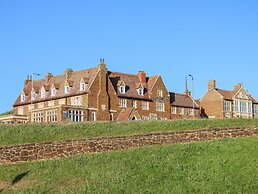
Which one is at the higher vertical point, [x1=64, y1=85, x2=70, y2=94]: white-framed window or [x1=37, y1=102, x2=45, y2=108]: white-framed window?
[x1=64, y1=85, x2=70, y2=94]: white-framed window

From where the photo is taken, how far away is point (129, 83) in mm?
88625

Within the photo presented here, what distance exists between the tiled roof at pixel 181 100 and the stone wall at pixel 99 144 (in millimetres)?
45992

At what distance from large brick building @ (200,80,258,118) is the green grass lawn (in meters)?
Answer: 55.6

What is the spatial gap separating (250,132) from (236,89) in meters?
57.1

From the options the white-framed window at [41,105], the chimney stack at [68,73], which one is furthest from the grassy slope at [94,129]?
the white-framed window at [41,105]

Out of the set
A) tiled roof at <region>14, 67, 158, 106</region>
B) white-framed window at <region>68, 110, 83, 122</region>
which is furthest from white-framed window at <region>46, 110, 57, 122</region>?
tiled roof at <region>14, 67, 158, 106</region>

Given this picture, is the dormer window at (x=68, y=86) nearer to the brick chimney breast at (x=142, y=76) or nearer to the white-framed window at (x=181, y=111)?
the brick chimney breast at (x=142, y=76)

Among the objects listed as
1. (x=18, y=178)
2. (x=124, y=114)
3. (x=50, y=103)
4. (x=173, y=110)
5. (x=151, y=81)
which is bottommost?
(x=18, y=178)

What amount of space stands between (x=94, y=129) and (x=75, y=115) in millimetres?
25204

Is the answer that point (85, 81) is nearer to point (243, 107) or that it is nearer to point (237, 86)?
point (237, 86)

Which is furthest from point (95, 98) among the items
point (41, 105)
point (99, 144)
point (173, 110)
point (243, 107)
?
point (243, 107)

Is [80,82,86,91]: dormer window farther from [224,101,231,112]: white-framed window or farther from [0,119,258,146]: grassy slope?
[224,101,231,112]: white-framed window

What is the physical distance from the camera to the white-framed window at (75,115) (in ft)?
248

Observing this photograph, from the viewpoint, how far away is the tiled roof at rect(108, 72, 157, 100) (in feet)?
280
